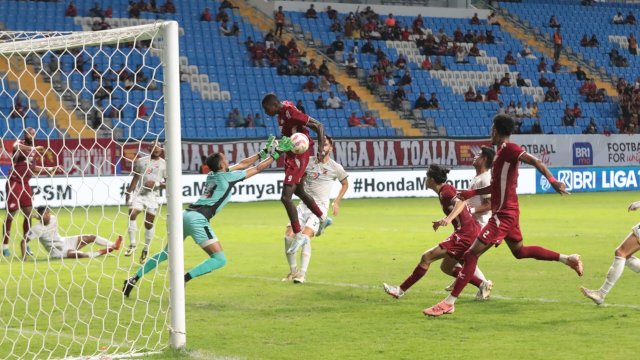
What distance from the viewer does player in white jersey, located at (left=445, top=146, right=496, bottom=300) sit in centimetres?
1125

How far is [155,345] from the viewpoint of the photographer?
8586 millimetres

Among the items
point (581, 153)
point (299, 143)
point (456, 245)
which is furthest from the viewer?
point (581, 153)

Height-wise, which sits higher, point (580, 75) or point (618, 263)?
point (618, 263)

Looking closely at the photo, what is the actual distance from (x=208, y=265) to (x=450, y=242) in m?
2.37

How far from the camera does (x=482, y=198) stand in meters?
11.9

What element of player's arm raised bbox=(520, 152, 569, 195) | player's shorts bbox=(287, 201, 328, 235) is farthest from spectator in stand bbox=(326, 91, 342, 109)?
player's arm raised bbox=(520, 152, 569, 195)

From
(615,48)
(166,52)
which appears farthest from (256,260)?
(615,48)

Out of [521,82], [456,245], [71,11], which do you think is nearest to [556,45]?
[521,82]

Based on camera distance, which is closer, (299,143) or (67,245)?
(299,143)

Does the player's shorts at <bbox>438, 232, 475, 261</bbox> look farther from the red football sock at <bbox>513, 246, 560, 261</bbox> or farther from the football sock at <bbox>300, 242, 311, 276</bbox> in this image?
the football sock at <bbox>300, 242, 311, 276</bbox>

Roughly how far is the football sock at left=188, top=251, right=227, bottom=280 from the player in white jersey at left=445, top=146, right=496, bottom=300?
2326 millimetres

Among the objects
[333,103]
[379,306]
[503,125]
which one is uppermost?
[503,125]

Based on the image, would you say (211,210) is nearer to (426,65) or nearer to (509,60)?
(426,65)

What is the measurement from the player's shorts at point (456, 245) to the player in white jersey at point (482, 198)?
40cm
